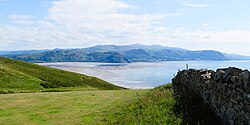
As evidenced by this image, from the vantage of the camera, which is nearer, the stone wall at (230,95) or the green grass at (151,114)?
the stone wall at (230,95)

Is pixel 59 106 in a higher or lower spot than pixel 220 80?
lower

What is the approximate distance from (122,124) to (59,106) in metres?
12.7

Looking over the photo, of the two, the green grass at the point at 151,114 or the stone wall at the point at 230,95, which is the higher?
the stone wall at the point at 230,95

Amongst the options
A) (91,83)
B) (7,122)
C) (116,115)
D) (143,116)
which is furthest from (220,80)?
(91,83)

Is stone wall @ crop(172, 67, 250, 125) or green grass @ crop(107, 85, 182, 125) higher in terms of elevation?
stone wall @ crop(172, 67, 250, 125)

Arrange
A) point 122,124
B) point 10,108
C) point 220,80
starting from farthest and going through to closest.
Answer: point 10,108, point 122,124, point 220,80

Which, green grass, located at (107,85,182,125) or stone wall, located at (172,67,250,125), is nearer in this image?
stone wall, located at (172,67,250,125)

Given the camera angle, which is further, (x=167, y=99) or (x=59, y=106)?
(x=59, y=106)

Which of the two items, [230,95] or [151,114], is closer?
[230,95]

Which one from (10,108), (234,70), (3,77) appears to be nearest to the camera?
(234,70)

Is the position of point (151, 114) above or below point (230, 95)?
below

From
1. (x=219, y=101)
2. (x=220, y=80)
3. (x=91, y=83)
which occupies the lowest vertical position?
(x=91, y=83)

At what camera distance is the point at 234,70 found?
12.1 m

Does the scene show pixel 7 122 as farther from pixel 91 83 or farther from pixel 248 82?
pixel 91 83
